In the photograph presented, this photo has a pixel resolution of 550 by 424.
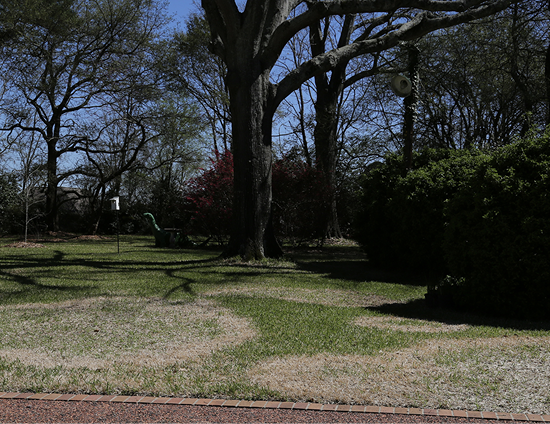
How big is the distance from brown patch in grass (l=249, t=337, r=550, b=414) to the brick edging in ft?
0.32

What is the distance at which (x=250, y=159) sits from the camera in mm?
12789

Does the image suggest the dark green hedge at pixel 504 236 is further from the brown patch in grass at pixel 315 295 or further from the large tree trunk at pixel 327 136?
the large tree trunk at pixel 327 136

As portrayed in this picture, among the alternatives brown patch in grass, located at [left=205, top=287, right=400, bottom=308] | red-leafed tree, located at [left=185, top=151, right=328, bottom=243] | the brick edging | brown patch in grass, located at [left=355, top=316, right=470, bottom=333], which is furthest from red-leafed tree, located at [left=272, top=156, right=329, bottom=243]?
the brick edging

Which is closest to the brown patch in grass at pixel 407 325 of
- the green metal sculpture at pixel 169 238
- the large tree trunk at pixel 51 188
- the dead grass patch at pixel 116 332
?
the dead grass patch at pixel 116 332

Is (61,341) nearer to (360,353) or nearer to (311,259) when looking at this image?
(360,353)

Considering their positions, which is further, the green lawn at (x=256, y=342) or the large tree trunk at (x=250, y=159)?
the large tree trunk at (x=250, y=159)

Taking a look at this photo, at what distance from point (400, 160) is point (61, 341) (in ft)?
29.9

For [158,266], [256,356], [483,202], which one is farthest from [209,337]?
[158,266]

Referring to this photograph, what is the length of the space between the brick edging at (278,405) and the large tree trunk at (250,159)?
8776 mm

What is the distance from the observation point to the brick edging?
140 inches

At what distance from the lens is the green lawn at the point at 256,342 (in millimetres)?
4117

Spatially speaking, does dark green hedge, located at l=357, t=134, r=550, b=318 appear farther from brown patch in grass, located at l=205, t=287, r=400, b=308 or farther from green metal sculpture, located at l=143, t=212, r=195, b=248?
green metal sculpture, located at l=143, t=212, r=195, b=248

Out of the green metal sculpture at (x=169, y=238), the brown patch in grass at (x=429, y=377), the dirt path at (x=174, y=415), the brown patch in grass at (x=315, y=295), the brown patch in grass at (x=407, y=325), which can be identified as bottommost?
the dirt path at (x=174, y=415)

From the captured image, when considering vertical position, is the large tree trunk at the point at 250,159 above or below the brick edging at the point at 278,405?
above
